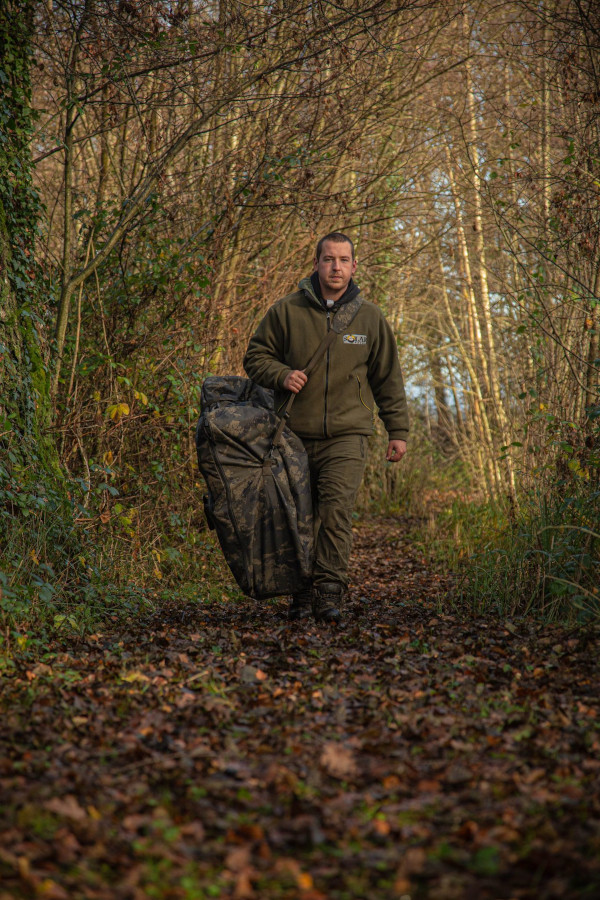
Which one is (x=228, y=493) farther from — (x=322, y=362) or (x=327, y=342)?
(x=327, y=342)

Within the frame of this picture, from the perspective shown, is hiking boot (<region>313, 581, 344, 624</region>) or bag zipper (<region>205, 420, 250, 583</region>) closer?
bag zipper (<region>205, 420, 250, 583</region>)

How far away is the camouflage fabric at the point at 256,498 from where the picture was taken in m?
5.22

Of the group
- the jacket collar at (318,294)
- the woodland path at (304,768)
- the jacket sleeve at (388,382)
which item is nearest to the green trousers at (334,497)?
the jacket sleeve at (388,382)

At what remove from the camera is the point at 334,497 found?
538cm

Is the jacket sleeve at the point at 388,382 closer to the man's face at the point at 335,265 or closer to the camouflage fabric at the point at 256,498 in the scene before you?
the man's face at the point at 335,265

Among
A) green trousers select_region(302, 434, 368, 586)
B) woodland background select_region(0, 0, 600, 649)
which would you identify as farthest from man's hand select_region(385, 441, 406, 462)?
woodland background select_region(0, 0, 600, 649)

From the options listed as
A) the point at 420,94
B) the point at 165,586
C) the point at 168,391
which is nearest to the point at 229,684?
the point at 165,586

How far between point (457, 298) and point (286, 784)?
10146mm

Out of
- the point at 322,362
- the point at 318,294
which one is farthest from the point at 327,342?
the point at 318,294

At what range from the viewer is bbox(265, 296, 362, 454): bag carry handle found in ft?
17.5

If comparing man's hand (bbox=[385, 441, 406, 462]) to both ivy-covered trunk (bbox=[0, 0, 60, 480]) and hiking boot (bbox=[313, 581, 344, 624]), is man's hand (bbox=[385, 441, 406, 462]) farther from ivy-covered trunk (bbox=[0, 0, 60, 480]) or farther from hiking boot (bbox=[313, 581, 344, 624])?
ivy-covered trunk (bbox=[0, 0, 60, 480])

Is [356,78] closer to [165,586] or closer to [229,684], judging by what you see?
[165,586]

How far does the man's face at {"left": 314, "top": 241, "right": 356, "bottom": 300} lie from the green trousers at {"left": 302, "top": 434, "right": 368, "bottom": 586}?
0.98 metres

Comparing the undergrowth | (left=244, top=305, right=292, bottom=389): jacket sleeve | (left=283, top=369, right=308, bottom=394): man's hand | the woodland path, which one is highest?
(left=244, top=305, right=292, bottom=389): jacket sleeve
